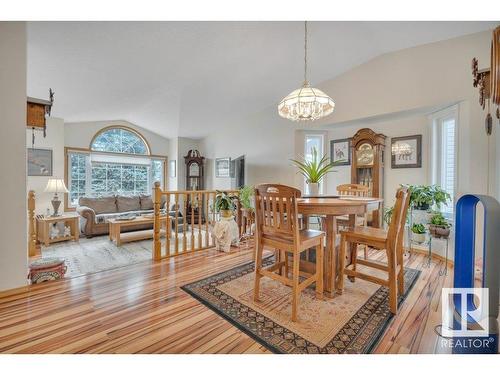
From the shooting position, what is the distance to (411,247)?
352 centimetres

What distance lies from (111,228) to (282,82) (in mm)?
3857

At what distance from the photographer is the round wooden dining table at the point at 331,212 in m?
1.84

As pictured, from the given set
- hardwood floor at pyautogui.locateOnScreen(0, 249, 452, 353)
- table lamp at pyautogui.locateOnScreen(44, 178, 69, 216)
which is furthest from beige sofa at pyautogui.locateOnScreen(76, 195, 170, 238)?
hardwood floor at pyautogui.locateOnScreen(0, 249, 452, 353)

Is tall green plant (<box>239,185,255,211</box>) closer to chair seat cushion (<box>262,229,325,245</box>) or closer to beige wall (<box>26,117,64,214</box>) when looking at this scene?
chair seat cushion (<box>262,229,325,245</box>)

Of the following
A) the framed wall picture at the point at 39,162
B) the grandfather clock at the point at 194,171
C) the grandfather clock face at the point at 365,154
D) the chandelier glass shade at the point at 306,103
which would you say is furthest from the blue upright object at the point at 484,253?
the framed wall picture at the point at 39,162

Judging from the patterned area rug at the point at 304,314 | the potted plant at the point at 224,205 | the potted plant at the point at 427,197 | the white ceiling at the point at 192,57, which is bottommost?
the patterned area rug at the point at 304,314

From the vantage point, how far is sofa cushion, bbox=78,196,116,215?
4918 mm

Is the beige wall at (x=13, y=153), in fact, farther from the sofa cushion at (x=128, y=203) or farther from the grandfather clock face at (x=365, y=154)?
the grandfather clock face at (x=365, y=154)

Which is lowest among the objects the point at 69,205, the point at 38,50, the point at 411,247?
the point at 411,247

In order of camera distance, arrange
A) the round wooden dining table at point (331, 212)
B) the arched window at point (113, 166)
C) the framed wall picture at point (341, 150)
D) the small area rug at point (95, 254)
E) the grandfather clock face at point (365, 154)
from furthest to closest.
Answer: the arched window at point (113, 166)
the framed wall picture at point (341, 150)
the grandfather clock face at point (365, 154)
the small area rug at point (95, 254)
the round wooden dining table at point (331, 212)

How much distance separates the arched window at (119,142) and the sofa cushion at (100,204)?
1.36 m

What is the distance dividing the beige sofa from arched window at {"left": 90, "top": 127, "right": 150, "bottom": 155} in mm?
1356

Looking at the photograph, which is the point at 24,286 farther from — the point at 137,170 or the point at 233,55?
the point at 137,170
